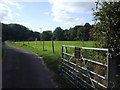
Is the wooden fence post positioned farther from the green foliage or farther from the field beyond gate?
the green foliage

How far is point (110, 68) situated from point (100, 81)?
2.92 feet

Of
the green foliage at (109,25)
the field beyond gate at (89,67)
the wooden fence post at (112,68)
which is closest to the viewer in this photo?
the wooden fence post at (112,68)

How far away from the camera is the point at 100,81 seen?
4480 millimetres

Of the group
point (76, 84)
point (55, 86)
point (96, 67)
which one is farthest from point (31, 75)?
point (96, 67)

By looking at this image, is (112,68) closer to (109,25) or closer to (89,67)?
(89,67)

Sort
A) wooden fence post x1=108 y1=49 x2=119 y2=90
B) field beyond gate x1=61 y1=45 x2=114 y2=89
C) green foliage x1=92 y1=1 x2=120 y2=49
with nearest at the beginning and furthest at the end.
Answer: wooden fence post x1=108 y1=49 x2=119 y2=90
field beyond gate x1=61 y1=45 x2=114 y2=89
green foliage x1=92 y1=1 x2=120 y2=49

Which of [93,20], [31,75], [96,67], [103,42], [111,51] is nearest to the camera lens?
[111,51]

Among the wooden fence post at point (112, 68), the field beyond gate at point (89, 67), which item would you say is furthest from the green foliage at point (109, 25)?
the wooden fence post at point (112, 68)

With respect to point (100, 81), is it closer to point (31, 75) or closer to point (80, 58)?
point (80, 58)

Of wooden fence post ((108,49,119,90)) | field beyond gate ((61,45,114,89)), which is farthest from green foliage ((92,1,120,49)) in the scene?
wooden fence post ((108,49,119,90))

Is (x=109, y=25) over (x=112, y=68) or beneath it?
over

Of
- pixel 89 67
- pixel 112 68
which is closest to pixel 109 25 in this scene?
pixel 89 67

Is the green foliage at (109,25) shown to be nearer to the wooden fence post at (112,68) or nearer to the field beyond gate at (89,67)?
the field beyond gate at (89,67)

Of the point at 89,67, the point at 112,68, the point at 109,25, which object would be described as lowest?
the point at 89,67
